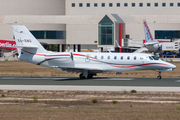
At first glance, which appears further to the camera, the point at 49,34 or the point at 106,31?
the point at 49,34

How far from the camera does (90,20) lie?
111m

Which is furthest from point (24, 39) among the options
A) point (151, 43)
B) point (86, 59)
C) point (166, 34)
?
point (166, 34)

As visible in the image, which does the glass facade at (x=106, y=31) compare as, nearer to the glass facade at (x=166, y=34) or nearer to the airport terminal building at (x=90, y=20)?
the airport terminal building at (x=90, y=20)

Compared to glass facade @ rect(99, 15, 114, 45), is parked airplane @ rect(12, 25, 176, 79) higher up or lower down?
lower down

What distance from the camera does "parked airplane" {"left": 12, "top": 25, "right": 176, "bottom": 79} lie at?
3784 cm

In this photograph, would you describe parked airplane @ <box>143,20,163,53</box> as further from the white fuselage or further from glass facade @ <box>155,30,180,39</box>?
the white fuselage

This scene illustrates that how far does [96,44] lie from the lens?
110812 millimetres

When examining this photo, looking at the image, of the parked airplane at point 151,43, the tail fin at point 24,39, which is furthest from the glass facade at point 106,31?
the tail fin at point 24,39

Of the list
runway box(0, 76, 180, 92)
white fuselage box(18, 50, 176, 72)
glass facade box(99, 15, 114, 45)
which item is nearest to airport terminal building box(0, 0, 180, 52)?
glass facade box(99, 15, 114, 45)

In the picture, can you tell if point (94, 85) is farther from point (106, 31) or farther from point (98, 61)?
point (106, 31)

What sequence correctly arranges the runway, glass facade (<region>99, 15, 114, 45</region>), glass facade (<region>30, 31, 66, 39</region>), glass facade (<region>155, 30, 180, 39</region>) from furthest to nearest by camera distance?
glass facade (<region>155, 30, 180, 39</region>) < glass facade (<region>30, 31, 66, 39</region>) < glass facade (<region>99, 15, 114, 45</region>) < the runway

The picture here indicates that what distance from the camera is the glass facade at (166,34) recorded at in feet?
369

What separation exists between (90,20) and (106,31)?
22.5 feet

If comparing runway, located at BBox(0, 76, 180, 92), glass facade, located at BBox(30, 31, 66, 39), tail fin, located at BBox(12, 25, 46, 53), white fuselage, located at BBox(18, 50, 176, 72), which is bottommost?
runway, located at BBox(0, 76, 180, 92)
